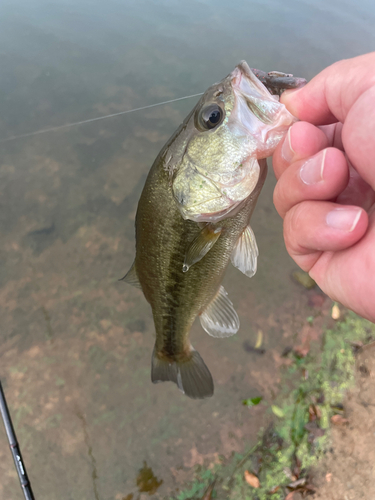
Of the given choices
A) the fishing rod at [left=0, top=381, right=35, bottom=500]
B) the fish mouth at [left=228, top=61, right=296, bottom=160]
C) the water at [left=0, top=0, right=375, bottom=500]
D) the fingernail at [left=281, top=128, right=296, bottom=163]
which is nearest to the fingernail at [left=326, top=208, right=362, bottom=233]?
the fingernail at [left=281, top=128, right=296, bottom=163]

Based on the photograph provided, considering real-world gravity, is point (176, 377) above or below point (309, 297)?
below

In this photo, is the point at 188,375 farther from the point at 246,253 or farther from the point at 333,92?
the point at 333,92

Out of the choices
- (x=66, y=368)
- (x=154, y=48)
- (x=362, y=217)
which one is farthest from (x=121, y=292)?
(x=154, y=48)

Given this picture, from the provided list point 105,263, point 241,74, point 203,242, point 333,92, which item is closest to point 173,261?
point 203,242

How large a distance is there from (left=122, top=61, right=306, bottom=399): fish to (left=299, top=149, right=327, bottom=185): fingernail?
18 centimetres

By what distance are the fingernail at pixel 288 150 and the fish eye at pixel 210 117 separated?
27 centimetres

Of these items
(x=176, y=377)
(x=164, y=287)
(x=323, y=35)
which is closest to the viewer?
(x=164, y=287)

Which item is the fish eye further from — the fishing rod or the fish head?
the fishing rod

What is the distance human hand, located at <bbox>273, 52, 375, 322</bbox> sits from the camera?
2.58 feet

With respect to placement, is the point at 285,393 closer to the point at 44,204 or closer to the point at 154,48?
the point at 44,204

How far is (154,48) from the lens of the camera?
3857mm

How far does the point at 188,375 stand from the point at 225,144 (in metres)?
1.43

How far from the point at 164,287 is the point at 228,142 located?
0.80m

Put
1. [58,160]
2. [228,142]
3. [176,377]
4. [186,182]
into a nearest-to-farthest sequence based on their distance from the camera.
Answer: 1. [228,142]
2. [186,182]
3. [176,377]
4. [58,160]
